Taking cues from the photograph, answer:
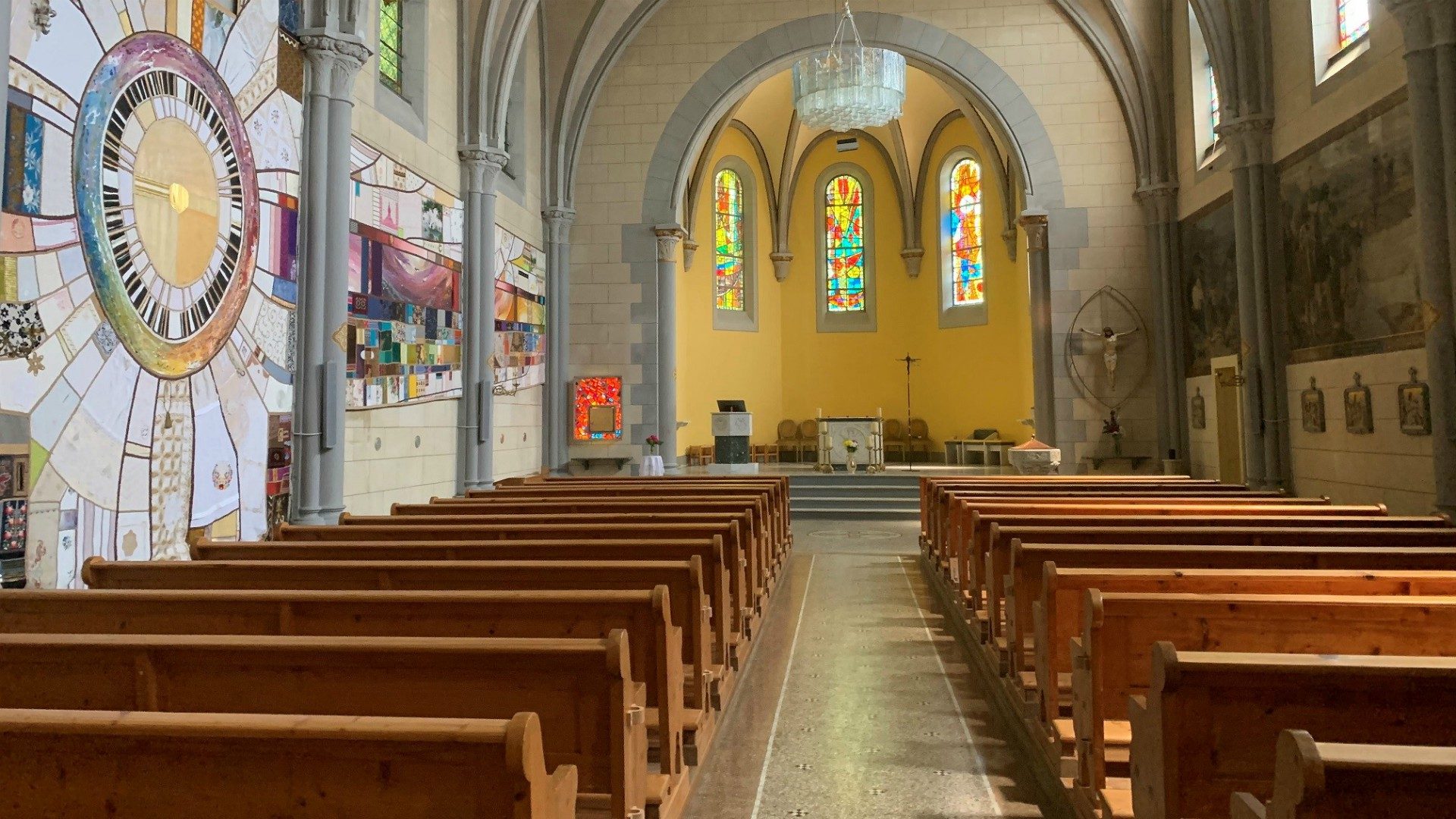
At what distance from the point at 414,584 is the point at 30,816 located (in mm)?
1870

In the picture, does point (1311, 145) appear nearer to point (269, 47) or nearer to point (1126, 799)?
point (1126, 799)

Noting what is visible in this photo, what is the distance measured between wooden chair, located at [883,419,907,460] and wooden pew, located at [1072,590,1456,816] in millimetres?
16696

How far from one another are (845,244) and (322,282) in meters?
14.7

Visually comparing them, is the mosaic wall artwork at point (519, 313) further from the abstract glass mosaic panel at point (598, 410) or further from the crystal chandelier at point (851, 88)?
the crystal chandelier at point (851, 88)

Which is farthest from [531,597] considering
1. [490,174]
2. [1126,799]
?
[490,174]

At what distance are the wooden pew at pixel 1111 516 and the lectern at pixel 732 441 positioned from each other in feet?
28.2

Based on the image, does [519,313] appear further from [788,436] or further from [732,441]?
[788,436]

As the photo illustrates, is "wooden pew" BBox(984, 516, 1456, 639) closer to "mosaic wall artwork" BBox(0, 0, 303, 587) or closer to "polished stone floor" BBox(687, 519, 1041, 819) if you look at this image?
"polished stone floor" BBox(687, 519, 1041, 819)

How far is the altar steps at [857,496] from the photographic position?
12750mm

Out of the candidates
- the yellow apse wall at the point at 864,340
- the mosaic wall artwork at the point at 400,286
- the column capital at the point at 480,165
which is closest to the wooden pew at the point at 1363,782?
the mosaic wall artwork at the point at 400,286

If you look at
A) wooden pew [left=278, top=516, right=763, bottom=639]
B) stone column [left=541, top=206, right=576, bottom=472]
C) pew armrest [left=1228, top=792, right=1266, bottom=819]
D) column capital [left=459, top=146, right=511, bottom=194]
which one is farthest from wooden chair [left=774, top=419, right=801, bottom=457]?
pew armrest [left=1228, top=792, right=1266, bottom=819]

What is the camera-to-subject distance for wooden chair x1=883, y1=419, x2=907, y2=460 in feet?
63.5

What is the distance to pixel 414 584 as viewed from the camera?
344cm

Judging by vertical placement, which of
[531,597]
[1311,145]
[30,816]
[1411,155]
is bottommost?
[30,816]
